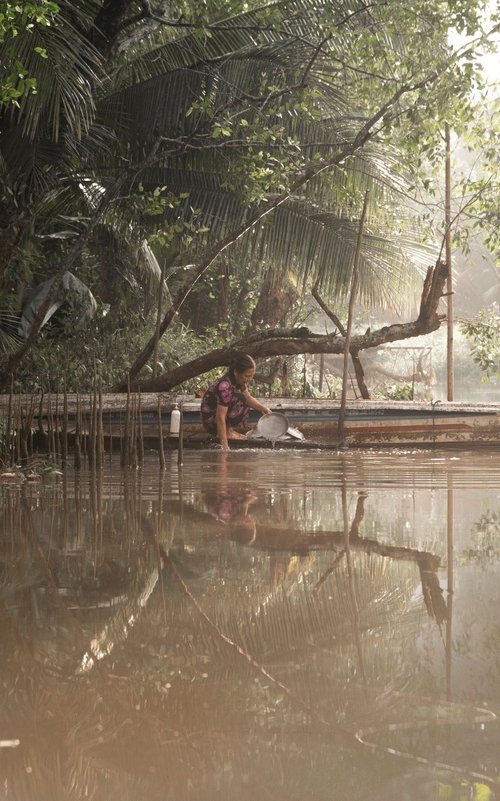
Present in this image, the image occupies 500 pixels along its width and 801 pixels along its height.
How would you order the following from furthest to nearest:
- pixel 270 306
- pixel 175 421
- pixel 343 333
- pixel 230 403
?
pixel 270 306 < pixel 343 333 < pixel 175 421 < pixel 230 403

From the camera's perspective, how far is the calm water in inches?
66.8

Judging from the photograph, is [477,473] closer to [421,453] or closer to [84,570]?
[421,453]

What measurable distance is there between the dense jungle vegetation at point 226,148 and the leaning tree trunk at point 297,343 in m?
0.03

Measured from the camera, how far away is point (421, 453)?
12.1 meters

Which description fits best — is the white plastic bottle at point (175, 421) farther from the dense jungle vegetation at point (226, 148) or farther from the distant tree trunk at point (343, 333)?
the distant tree trunk at point (343, 333)

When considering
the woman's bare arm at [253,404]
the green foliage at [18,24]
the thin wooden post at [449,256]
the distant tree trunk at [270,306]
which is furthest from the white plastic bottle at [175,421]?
the distant tree trunk at [270,306]

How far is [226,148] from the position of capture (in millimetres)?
11555

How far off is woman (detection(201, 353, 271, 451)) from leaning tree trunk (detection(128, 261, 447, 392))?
1365mm

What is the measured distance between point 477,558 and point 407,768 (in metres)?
2.16

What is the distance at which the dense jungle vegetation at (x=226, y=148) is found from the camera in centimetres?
962

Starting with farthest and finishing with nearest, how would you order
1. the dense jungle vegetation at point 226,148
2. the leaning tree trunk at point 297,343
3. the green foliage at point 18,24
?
the leaning tree trunk at point 297,343 < the dense jungle vegetation at point 226,148 < the green foliage at point 18,24

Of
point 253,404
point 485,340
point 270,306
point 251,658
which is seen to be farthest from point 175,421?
point 251,658

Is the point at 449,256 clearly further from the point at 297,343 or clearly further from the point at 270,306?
the point at 270,306

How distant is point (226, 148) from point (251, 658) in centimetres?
995
